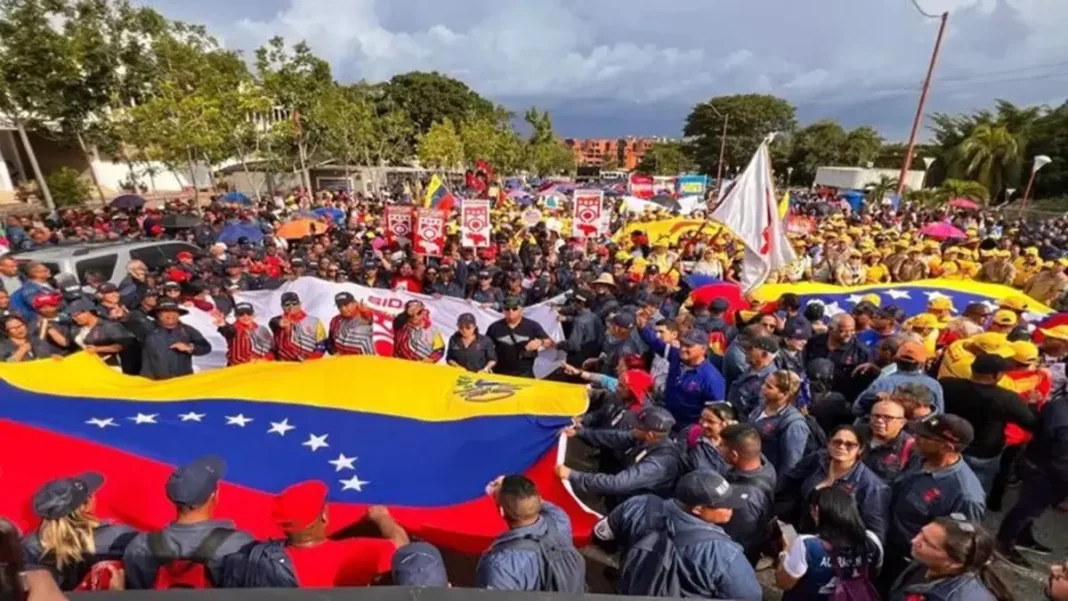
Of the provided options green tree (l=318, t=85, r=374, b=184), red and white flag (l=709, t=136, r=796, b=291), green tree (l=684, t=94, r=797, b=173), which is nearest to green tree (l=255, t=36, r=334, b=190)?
green tree (l=318, t=85, r=374, b=184)

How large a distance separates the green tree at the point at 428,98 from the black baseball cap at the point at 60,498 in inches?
2650

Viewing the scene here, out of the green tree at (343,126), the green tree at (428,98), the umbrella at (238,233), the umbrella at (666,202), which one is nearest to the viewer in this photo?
the umbrella at (238,233)

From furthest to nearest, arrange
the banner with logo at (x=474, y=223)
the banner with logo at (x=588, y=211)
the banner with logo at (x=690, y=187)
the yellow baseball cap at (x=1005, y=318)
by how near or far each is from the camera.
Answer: the banner with logo at (x=690, y=187) → the banner with logo at (x=588, y=211) → the banner with logo at (x=474, y=223) → the yellow baseball cap at (x=1005, y=318)

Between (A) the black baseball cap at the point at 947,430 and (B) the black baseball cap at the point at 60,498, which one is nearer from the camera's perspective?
(B) the black baseball cap at the point at 60,498

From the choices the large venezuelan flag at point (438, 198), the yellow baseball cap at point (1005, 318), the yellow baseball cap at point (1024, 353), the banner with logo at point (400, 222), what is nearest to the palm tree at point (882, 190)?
the large venezuelan flag at point (438, 198)

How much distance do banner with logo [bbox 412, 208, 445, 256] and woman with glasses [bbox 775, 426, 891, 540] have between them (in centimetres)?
823

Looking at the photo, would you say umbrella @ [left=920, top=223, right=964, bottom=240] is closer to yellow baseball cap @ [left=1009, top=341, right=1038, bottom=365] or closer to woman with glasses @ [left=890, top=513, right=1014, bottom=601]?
yellow baseball cap @ [left=1009, top=341, right=1038, bottom=365]

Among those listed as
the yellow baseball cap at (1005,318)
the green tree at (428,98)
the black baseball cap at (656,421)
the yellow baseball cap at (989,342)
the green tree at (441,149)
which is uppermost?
the green tree at (428,98)

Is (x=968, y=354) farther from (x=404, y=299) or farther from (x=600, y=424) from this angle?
(x=404, y=299)

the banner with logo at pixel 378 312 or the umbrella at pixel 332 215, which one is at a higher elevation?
the banner with logo at pixel 378 312

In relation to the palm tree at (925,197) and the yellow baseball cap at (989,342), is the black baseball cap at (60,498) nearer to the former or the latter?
the yellow baseball cap at (989,342)

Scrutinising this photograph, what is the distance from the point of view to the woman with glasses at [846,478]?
323 cm

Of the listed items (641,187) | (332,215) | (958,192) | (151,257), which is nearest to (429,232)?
(151,257)

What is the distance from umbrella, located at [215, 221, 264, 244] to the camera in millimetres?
15023
